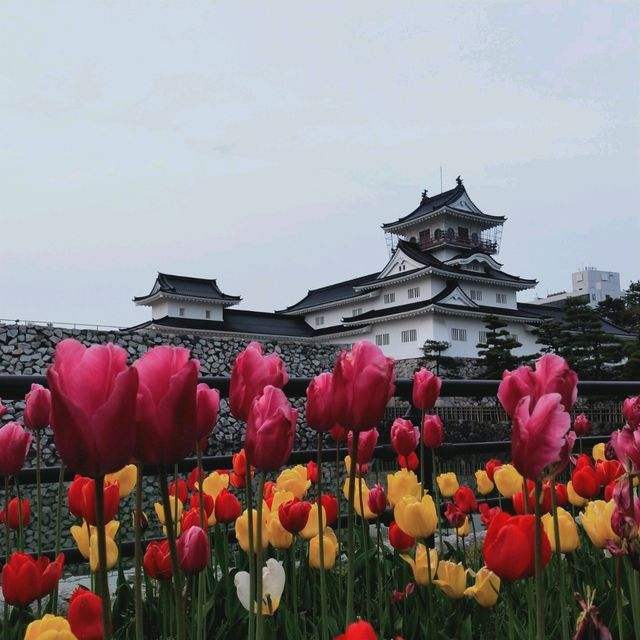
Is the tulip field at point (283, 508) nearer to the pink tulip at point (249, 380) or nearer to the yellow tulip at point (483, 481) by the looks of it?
the pink tulip at point (249, 380)

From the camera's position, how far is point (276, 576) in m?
0.92

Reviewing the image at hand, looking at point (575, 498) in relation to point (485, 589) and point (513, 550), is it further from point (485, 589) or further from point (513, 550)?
point (513, 550)

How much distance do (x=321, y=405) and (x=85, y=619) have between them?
1.09ft

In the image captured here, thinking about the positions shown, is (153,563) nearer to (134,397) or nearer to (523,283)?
(134,397)

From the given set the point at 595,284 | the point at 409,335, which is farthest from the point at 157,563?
the point at 595,284

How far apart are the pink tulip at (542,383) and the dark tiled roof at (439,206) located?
32209 mm

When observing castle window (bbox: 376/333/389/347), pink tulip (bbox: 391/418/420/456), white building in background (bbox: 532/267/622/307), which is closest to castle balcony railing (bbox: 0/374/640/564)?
pink tulip (bbox: 391/418/420/456)

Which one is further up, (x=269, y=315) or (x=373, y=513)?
(x=269, y=315)

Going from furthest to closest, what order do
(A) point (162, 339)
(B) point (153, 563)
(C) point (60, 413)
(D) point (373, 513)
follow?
(A) point (162, 339) → (D) point (373, 513) → (B) point (153, 563) → (C) point (60, 413)

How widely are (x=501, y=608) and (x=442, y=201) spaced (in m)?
33.2

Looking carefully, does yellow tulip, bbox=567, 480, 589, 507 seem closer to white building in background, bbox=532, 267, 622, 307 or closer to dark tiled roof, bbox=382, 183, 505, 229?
dark tiled roof, bbox=382, 183, 505, 229

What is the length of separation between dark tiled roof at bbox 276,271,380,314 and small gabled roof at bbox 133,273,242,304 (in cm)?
361

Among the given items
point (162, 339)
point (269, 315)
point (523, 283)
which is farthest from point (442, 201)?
point (162, 339)

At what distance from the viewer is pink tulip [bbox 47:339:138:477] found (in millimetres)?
476
